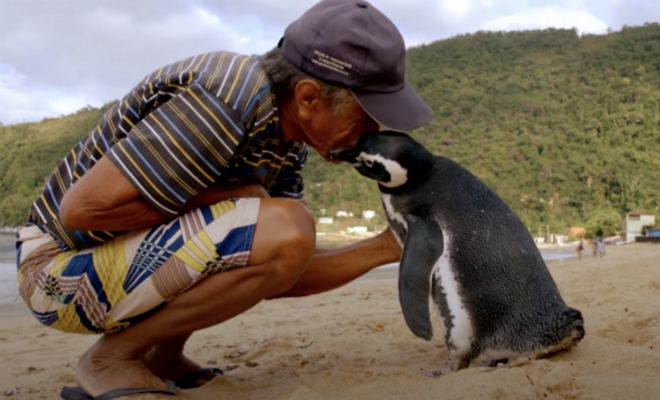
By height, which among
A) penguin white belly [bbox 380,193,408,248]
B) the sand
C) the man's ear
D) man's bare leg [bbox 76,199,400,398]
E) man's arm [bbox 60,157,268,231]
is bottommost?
the sand

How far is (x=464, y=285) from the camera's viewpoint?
2117 millimetres

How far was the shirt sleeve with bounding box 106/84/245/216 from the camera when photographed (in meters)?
1.69

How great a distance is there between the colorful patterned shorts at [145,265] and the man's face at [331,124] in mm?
271

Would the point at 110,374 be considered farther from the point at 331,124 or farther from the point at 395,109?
the point at 395,109

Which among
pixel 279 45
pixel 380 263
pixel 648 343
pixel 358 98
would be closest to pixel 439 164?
pixel 380 263

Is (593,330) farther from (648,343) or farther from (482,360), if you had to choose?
(482,360)

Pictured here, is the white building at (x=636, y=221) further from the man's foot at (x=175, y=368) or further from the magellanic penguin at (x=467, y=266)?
the man's foot at (x=175, y=368)

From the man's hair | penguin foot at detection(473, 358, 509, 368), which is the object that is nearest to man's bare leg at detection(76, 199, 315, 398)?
the man's hair

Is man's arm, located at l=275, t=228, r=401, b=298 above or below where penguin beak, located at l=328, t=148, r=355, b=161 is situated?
below

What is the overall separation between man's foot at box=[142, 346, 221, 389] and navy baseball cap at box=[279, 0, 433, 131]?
1066mm

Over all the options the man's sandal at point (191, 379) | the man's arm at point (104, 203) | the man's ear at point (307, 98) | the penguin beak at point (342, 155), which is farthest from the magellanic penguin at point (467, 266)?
the man's sandal at point (191, 379)

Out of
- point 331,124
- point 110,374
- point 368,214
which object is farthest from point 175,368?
point 368,214

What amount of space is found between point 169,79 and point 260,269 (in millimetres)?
578

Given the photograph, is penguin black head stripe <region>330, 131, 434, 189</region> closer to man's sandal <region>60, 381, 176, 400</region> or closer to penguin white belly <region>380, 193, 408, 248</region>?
penguin white belly <region>380, 193, 408, 248</region>
